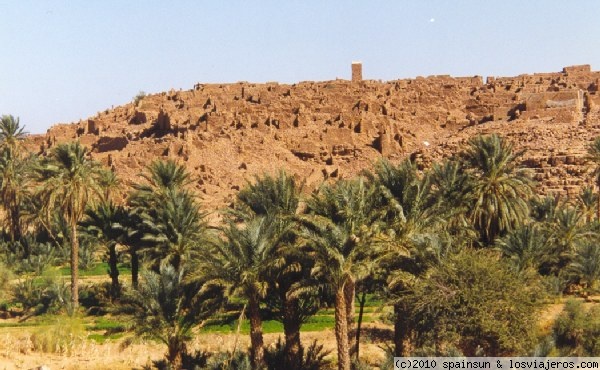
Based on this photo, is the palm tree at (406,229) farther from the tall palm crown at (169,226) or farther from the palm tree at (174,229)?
the palm tree at (174,229)

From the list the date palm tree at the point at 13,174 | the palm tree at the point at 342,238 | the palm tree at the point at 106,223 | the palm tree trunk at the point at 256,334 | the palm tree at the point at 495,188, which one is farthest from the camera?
the date palm tree at the point at 13,174

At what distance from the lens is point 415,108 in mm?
52250

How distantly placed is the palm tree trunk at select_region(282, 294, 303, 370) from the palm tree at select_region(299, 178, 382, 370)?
58.3 inches

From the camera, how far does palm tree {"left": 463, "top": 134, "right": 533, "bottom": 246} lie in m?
19.9

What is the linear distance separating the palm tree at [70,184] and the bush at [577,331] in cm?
1539

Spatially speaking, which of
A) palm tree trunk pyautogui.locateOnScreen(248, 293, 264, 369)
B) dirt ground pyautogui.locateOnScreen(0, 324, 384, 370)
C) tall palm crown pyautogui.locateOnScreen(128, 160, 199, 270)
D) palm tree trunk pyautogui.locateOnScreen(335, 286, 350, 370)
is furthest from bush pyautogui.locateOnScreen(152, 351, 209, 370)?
tall palm crown pyautogui.locateOnScreen(128, 160, 199, 270)

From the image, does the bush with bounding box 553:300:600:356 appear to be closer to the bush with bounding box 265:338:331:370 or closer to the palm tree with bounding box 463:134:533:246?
the palm tree with bounding box 463:134:533:246

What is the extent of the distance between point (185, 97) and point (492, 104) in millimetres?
26174

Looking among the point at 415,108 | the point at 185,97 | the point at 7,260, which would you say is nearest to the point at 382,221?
the point at 7,260

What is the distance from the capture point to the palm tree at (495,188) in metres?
19.9

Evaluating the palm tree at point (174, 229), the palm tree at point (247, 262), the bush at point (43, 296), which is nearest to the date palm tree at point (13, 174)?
the bush at point (43, 296)

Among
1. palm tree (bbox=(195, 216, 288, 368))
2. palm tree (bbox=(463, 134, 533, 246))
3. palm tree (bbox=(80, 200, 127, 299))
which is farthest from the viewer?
palm tree (bbox=(80, 200, 127, 299))

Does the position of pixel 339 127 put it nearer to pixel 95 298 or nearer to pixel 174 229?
pixel 95 298

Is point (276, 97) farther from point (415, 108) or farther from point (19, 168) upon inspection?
point (19, 168)
